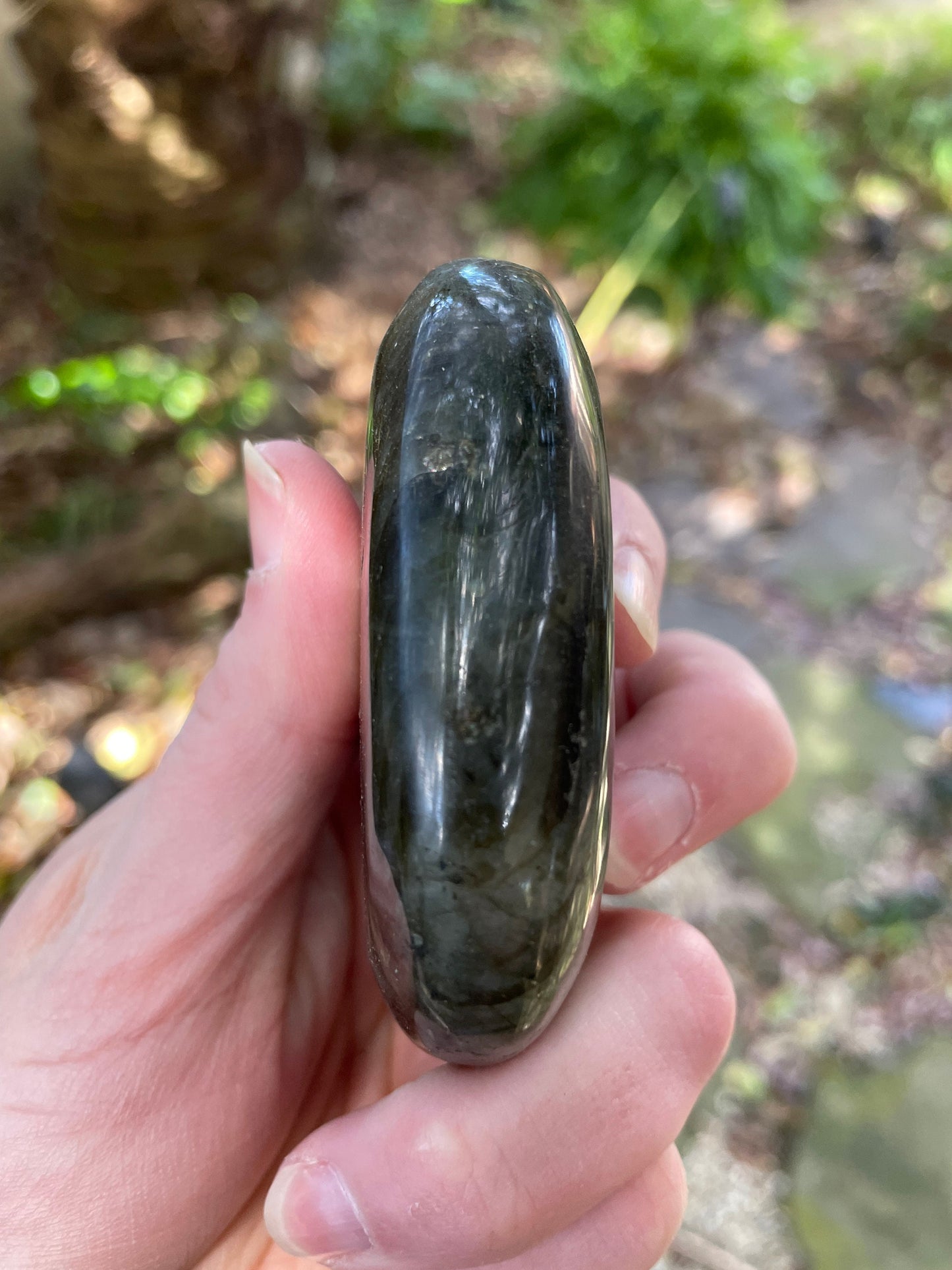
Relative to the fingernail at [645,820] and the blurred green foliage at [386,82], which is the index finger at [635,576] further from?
the blurred green foliage at [386,82]

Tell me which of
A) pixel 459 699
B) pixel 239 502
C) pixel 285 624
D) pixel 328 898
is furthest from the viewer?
pixel 239 502

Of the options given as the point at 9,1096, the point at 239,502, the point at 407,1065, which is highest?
the point at 9,1096

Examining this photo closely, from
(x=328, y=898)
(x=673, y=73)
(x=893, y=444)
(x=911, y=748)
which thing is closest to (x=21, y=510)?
(x=328, y=898)

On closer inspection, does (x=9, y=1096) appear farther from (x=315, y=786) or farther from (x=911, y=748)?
(x=911, y=748)

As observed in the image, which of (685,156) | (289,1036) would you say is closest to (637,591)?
(289,1036)

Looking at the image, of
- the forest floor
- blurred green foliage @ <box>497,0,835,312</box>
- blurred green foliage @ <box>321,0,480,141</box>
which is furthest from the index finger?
blurred green foliage @ <box>321,0,480,141</box>

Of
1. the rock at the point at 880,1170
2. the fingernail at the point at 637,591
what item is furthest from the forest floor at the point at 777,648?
the fingernail at the point at 637,591

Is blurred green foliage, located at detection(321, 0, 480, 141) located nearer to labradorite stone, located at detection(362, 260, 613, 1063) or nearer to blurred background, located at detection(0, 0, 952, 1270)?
blurred background, located at detection(0, 0, 952, 1270)
